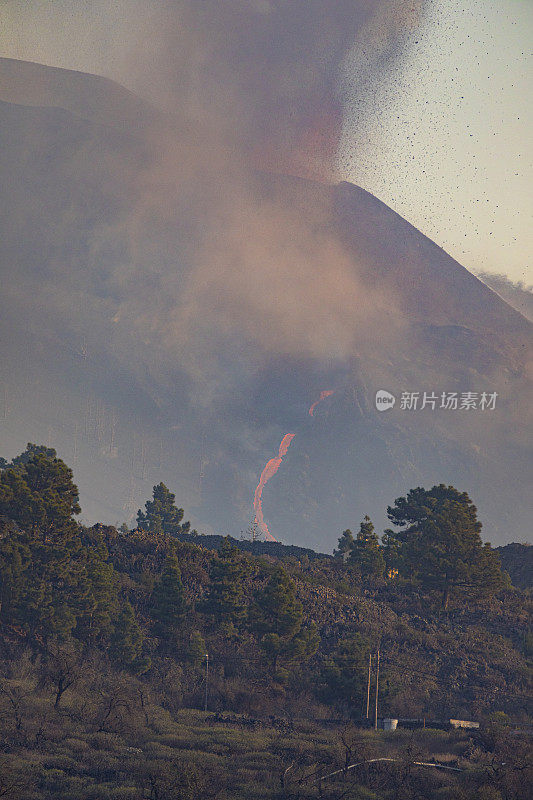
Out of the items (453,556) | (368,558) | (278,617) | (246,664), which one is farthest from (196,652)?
(368,558)

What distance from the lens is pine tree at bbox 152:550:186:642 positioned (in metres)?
62.2

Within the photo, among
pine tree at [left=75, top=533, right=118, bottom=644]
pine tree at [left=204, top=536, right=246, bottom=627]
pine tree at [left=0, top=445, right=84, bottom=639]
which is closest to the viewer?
pine tree at [left=0, top=445, right=84, bottom=639]

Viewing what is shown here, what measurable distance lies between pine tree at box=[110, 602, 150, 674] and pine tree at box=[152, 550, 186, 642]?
336 cm

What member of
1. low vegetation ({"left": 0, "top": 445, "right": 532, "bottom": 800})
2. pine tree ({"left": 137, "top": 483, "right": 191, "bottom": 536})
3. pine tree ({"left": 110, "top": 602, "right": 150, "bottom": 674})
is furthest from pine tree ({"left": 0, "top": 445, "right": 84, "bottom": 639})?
pine tree ({"left": 137, "top": 483, "right": 191, "bottom": 536})

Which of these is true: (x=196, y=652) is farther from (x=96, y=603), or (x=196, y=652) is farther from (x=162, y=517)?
(x=162, y=517)

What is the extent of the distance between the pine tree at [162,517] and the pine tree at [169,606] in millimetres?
55034

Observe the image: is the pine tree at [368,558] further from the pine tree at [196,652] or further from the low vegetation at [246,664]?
the pine tree at [196,652]

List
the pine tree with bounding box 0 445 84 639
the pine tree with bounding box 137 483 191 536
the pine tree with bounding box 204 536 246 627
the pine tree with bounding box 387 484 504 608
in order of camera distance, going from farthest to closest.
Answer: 1. the pine tree with bounding box 137 483 191 536
2. the pine tree with bounding box 387 484 504 608
3. the pine tree with bounding box 204 536 246 627
4. the pine tree with bounding box 0 445 84 639

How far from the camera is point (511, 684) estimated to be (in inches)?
2584

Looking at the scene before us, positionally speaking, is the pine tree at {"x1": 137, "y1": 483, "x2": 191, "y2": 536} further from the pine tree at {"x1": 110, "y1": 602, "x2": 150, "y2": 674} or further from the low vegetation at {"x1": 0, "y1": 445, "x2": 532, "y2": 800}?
the pine tree at {"x1": 110, "y1": 602, "x2": 150, "y2": 674}

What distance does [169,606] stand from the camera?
62344mm

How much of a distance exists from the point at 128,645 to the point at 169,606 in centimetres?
567

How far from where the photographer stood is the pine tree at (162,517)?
11950cm

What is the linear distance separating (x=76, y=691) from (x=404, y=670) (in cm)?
2753
